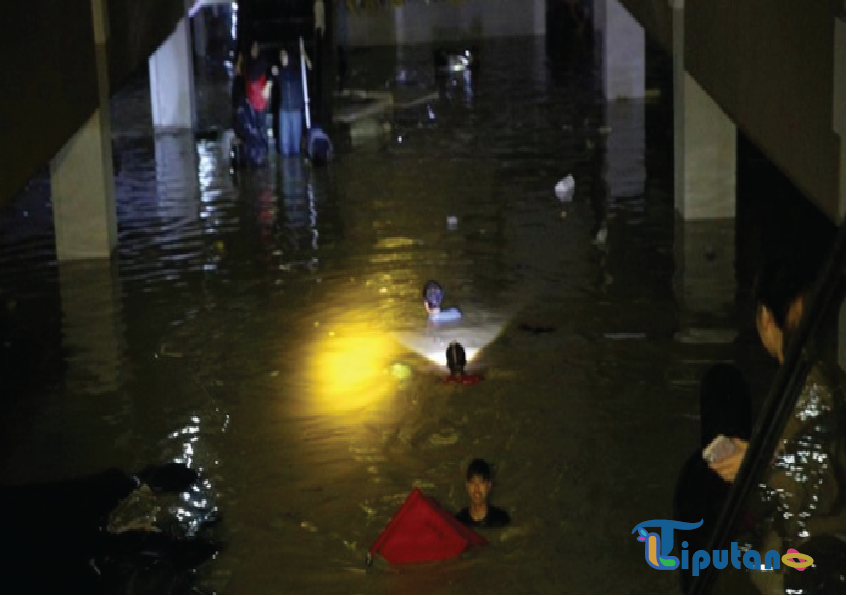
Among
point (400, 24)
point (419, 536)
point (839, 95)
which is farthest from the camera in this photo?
point (400, 24)

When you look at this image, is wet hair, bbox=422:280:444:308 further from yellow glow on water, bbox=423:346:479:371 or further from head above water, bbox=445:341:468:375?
head above water, bbox=445:341:468:375

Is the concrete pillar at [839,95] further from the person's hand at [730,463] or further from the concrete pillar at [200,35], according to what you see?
the concrete pillar at [200,35]

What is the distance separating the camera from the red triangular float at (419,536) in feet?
24.6

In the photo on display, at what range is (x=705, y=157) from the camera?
15.3 m

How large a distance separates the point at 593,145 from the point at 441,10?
15749mm

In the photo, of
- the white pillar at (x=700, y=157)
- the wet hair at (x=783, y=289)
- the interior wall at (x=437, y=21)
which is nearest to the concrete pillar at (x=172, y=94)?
the white pillar at (x=700, y=157)

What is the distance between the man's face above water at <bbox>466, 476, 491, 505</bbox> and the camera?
7.86 metres

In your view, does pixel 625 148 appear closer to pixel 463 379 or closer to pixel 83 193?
pixel 83 193

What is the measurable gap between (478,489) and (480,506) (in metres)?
0.09

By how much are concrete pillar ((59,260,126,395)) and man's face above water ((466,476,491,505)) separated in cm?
360

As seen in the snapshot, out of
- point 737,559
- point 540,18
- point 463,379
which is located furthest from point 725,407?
point 540,18

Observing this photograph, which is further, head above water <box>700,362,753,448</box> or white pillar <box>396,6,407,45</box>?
white pillar <box>396,6,407,45</box>

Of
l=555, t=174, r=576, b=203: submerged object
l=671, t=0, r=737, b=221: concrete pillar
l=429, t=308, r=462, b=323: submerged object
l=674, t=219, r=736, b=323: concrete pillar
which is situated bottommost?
l=429, t=308, r=462, b=323: submerged object

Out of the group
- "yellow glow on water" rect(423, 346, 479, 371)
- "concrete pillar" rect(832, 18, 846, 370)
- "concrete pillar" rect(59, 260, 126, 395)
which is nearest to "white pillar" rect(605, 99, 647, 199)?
"concrete pillar" rect(59, 260, 126, 395)
